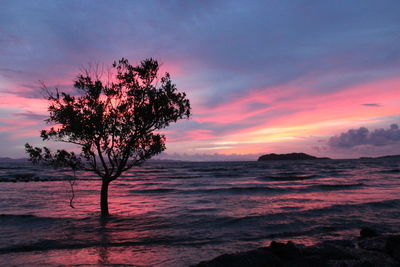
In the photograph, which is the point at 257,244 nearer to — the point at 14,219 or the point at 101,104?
the point at 101,104

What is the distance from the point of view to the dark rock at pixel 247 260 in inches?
374

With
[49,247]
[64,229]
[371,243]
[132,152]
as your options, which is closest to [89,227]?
[64,229]

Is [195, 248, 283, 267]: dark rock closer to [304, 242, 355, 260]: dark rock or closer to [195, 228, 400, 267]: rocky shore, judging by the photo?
[195, 228, 400, 267]: rocky shore

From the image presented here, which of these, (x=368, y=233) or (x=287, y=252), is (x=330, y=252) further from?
(x=368, y=233)

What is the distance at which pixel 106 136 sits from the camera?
20.1m

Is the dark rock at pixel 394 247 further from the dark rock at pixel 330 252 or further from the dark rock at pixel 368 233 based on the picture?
the dark rock at pixel 368 233

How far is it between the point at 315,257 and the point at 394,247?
4.09 meters

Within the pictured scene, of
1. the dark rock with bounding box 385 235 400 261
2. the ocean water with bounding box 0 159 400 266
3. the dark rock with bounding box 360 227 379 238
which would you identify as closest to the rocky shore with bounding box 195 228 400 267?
the dark rock with bounding box 385 235 400 261

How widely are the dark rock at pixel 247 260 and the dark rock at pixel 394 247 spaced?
4.95 metres

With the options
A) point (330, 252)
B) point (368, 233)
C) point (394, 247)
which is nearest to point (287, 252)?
point (330, 252)

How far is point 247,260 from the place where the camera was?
9.69 metres

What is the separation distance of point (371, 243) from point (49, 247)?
1620 centimetres

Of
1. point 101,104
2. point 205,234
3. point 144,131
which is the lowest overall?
point 205,234

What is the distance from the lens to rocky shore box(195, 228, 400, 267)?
9617 mm
